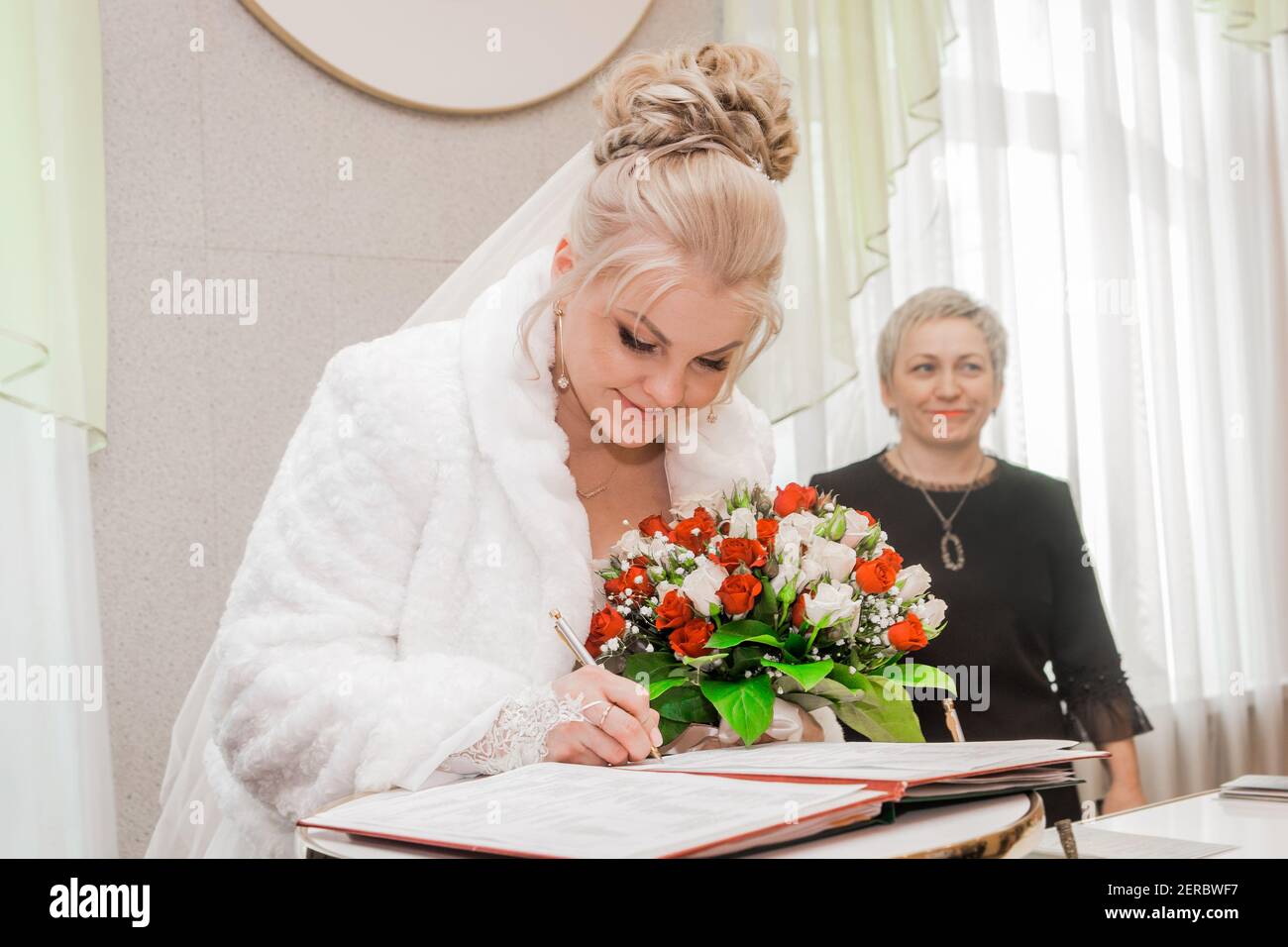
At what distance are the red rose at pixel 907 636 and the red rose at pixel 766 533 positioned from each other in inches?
5.6

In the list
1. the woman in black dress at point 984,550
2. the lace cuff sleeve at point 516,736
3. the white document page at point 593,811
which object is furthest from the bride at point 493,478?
the woman in black dress at point 984,550

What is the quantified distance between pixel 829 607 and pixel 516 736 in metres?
0.30

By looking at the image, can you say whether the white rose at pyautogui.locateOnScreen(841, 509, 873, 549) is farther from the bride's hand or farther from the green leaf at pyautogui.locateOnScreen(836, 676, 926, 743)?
the bride's hand

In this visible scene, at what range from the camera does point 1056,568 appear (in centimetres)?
240

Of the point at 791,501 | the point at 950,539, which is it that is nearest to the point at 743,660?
the point at 791,501

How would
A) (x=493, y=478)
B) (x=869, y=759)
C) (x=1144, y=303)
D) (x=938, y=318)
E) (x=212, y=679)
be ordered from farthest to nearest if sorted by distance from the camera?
(x=1144, y=303) < (x=938, y=318) < (x=212, y=679) < (x=493, y=478) < (x=869, y=759)

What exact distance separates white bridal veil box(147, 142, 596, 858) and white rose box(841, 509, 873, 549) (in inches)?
20.1

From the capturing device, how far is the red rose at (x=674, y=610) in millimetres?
1051

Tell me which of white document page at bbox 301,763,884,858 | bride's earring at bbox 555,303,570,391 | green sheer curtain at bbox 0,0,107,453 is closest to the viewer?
white document page at bbox 301,763,884,858

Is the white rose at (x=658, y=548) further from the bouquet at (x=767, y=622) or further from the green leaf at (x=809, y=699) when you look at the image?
the green leaf at (x=809, y=699)

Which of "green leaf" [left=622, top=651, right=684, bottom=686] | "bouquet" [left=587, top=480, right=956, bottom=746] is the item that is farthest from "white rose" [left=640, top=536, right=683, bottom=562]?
"green leaf" [left=622, top=651, right=684, bottom=686]

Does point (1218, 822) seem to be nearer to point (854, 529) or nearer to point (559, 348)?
point (854, 529)

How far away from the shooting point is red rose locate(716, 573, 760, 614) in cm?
104

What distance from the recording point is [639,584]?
113 centimetres
